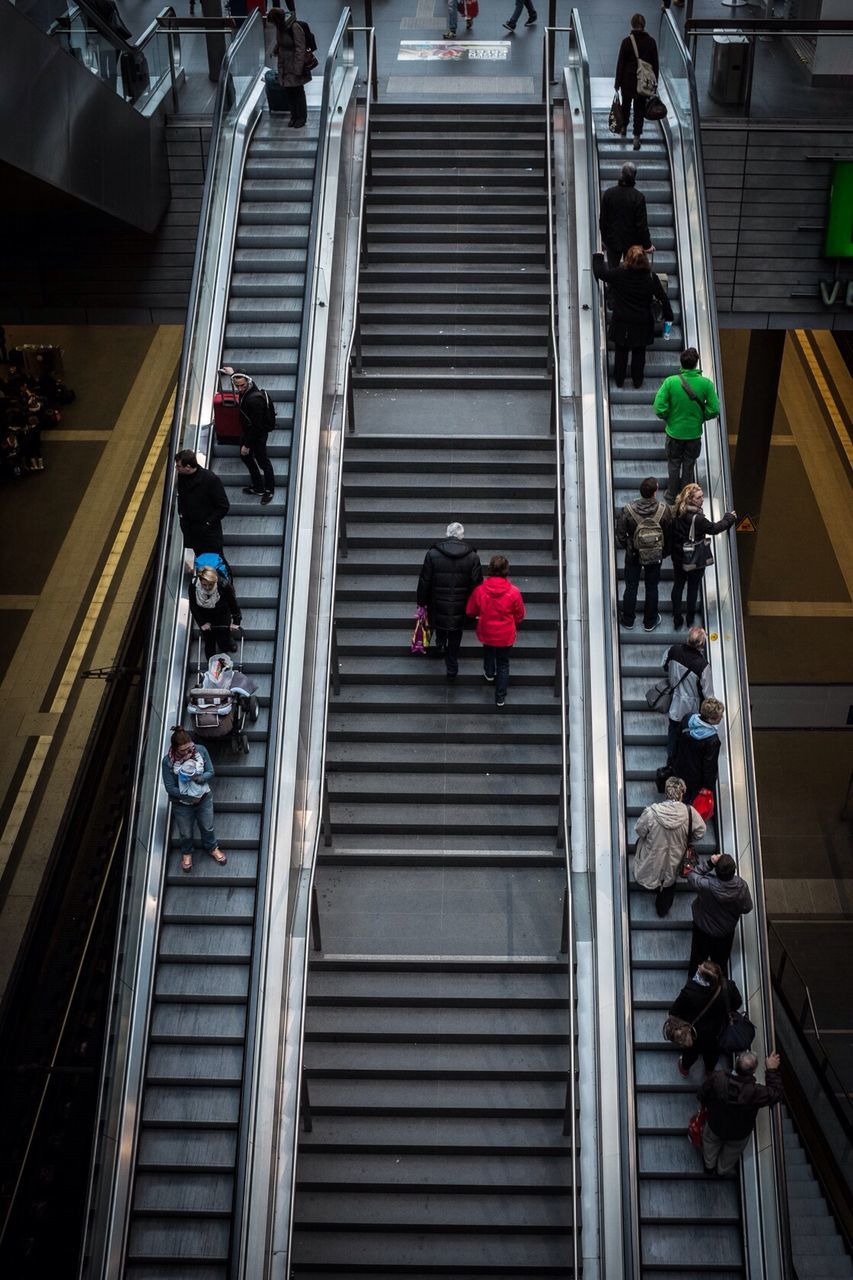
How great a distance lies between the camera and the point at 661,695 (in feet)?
38.8

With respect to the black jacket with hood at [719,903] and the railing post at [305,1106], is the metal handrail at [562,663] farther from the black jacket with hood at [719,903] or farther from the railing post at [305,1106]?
the railing post at [305,1106]

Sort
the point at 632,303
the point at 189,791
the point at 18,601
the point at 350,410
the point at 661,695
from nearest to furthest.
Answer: the point at 189,791 < the point at 661,695 < the point at 632,303 < the point at 350,410 < the point at 18,601

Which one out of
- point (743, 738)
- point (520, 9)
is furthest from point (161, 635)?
point (520, 9)

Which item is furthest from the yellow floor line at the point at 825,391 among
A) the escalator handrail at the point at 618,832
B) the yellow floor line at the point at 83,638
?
the escalator handrail at the point at 618,832

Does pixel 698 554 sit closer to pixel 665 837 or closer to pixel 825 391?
pixel 665 837

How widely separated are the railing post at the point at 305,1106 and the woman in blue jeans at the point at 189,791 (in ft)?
6.46

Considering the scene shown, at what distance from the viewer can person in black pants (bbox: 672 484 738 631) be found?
37.9ft

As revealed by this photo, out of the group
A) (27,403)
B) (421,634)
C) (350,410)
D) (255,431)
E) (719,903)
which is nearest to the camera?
(719,903)

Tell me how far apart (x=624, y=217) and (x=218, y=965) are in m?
7.76

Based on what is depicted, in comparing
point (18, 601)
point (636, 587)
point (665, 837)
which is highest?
point (18, 601)

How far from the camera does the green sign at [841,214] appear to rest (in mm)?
16016

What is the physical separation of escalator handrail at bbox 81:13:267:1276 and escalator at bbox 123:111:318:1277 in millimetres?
332

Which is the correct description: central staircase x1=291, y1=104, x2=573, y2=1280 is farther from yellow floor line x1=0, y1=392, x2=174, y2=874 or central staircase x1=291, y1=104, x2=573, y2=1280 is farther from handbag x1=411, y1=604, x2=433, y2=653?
yellow floor line x1=0, y1=392, x2=174, y2=874

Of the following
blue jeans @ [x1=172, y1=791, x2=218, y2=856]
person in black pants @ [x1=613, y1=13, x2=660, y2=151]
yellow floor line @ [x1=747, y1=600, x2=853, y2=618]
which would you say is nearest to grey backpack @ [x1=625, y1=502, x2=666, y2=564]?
blue jeans @ [x1=172, y1=791, x2=218, y2=856]
